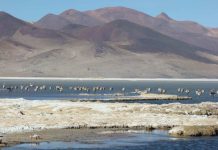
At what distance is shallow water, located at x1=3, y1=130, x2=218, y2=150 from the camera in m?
39.7

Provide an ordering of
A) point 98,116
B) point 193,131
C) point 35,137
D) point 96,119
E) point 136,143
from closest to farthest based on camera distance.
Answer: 1. point 136,143
2. point 35,137
3. point 193,131
4. point 96,119
5. point 98,116

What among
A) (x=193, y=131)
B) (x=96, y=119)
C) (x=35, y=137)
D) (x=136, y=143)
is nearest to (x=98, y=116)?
(x=96, y=119)

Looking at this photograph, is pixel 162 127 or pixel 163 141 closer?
pixel 163 141

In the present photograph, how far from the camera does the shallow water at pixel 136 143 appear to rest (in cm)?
3972

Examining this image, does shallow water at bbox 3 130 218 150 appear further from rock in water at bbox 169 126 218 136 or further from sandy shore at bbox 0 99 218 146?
sandy shore at bbox 0 99 218 146

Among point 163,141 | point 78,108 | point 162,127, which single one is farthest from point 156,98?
point 163,141

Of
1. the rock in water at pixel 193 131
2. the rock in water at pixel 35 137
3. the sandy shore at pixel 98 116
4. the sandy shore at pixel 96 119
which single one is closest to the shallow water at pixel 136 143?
the rock in water at pixel 193 131

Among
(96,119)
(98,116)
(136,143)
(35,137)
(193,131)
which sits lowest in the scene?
(136,143)

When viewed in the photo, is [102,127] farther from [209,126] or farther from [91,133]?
[209,126]

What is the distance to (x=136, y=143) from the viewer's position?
41844 millimetres

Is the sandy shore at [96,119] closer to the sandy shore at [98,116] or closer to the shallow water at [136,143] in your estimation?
the sandy shore at [98,116]

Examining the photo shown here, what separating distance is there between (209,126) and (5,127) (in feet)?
52.8

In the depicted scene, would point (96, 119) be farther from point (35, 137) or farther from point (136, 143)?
point (136, 143)

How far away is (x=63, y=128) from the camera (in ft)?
159
